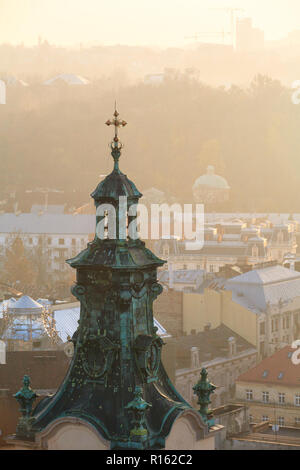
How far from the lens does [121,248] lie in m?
7.61

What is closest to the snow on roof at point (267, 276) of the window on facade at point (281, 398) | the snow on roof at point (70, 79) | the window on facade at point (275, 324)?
the window on facade at point (275, 324)

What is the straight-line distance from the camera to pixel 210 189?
6538 cm

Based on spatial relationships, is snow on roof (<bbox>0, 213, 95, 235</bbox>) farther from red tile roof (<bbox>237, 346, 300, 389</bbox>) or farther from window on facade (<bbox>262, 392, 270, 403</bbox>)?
window on facade (<bbox>262, 392, 270, 403</bbox>)

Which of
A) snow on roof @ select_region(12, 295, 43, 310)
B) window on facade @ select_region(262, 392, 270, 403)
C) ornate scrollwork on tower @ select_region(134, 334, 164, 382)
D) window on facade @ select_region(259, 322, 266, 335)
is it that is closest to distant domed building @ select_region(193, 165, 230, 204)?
window on facade @ select_region(259, 322, 266, 335)

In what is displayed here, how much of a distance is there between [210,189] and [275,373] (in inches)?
1551

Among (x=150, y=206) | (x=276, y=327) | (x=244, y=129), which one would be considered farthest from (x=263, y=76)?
(x=276, y=327)

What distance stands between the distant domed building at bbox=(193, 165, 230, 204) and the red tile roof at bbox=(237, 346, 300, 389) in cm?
3424

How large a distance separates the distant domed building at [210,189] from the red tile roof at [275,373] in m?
34.2

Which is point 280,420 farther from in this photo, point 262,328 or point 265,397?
point 262,328

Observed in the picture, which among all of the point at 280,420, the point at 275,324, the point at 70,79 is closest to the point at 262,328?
the point at 275,324

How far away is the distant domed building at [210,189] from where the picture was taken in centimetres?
6188

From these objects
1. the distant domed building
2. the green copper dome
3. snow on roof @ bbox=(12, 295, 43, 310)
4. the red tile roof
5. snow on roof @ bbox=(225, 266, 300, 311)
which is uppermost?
the distant domed building

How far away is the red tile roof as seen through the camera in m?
26.0

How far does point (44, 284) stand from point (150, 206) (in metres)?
11.8
